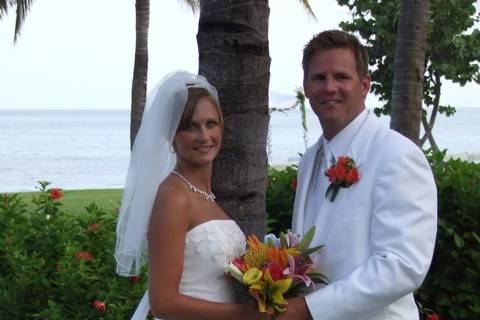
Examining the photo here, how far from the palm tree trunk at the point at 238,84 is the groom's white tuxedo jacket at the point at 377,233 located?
0.81 metres

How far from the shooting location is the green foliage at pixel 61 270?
488 cm

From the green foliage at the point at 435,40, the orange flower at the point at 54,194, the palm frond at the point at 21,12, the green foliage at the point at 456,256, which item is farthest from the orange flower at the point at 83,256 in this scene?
the palm frond at the point at 21,12

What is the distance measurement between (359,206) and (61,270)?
2810mm

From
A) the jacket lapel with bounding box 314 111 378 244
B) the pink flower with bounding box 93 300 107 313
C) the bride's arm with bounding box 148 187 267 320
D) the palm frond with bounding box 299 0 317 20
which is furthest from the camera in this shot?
the palm frond with bounding box 299 0 317 20

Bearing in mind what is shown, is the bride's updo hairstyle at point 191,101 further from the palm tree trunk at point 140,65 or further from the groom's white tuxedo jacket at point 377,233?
the palm tree trunk at point 140,65

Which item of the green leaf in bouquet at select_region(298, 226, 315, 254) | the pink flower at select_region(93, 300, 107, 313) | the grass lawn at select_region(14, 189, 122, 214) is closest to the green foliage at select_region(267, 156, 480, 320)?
the pink flower at select_region(93, 300, 107, 313)

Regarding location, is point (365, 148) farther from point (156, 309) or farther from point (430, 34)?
point (430, 34)

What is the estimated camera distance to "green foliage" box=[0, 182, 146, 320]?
488cm

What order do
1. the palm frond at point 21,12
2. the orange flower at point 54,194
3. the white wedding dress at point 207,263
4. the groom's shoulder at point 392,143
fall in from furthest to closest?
the palm frond at point 21,12 < the orange flower at point 54,194 < the white wedding dress at point 207,263 < the groom's shoulder at point 392,143

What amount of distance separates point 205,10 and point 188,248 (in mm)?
1205

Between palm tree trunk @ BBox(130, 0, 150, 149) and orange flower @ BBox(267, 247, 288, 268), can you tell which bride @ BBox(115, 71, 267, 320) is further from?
palm tree trunk @ BBox(130, 0, 150, 149)

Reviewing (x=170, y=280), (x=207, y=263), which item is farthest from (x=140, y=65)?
(x=170, y=280)

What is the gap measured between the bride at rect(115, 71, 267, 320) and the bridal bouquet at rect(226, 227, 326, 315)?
7.6 inches

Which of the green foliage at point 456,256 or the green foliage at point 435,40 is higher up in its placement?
the green foliage at point 435,40
